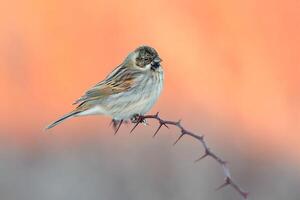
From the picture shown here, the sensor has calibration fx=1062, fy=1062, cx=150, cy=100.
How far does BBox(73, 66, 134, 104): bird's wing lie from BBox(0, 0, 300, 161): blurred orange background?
269 inches

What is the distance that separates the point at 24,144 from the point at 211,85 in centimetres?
283

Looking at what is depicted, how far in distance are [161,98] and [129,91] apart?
24.5 ft

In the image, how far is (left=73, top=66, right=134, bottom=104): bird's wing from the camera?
712 centimetres

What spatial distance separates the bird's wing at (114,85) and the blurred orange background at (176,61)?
6841 mm

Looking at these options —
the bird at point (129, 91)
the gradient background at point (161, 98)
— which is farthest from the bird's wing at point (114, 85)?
the gradient background at point (161, 98)

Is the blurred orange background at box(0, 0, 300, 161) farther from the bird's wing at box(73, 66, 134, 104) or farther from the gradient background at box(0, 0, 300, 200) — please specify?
the bird's wing at box(73, 66, 134, 104)

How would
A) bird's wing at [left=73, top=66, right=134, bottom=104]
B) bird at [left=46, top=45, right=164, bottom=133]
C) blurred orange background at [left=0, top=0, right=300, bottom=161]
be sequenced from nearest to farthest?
bird at [left=46, top=45, right=164, bottom=133] < bird's wing at [left=73, top=66, right=134, bottom=104] < blurred orange background at [left=0, top=0, right=300, bottom=161]

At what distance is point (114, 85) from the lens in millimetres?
7203

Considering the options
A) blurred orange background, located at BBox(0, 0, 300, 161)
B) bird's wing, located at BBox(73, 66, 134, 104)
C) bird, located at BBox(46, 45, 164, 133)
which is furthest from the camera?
blurred orange background, located at BBox(0, 0, 300, 161)

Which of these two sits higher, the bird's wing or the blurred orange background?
the bird's wing

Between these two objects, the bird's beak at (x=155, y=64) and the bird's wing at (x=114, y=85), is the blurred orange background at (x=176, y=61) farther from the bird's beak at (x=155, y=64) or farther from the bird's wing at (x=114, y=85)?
the bird's beak at (x=155, y=64)

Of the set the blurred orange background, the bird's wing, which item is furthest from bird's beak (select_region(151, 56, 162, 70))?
the blurred orange background

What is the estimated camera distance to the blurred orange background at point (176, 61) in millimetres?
14453

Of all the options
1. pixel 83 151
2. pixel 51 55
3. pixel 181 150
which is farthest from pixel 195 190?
pixel 51 55
